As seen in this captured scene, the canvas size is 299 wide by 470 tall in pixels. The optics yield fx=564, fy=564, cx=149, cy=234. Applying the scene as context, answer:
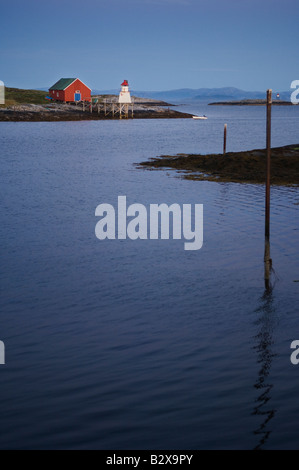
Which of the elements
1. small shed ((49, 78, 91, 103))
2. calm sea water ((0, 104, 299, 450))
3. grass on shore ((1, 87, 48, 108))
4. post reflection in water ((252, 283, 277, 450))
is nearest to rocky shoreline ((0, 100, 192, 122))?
small shed ((49, 78, 91, 103))

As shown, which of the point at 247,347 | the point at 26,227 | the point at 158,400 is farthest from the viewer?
the point at 26,227

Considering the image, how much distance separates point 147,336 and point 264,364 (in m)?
2.58

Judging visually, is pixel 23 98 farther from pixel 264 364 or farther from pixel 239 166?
pixel 264 364

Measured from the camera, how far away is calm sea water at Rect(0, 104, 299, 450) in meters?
8.52

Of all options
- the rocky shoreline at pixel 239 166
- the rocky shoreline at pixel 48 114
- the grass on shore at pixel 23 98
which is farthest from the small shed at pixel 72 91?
the rocky shoreline at pixel 239 166

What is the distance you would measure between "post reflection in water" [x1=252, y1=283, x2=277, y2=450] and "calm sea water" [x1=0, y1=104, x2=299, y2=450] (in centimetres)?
3

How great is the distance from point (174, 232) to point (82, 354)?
37.2ft

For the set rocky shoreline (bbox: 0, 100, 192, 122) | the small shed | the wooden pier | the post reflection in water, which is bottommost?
the post reflection in water

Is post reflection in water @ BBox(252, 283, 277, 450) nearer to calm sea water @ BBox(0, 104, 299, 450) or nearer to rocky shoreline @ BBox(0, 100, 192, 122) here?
calm sea water @ BBox(0, 104, 299, 450)

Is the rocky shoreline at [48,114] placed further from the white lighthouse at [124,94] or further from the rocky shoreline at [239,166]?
the rocky shoreline at [239,166]

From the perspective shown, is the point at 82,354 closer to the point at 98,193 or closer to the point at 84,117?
the point at 98,193

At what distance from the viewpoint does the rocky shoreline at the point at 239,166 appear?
35.1 metres

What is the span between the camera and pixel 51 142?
7050 centimetres

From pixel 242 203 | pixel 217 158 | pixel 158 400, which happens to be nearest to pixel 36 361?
pixel 158 400
